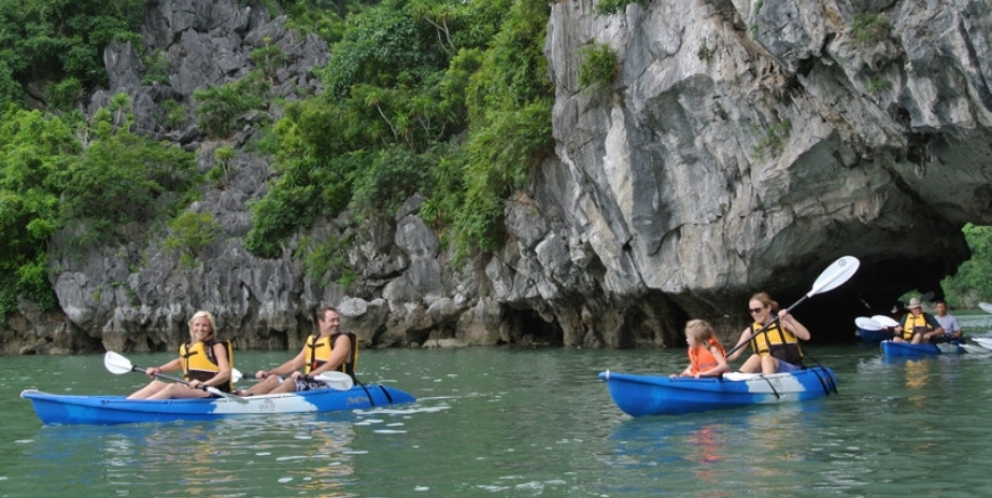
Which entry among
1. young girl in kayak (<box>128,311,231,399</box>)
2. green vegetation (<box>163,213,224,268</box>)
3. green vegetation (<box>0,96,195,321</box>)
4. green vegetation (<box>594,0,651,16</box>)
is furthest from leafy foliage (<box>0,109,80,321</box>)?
young girl in kayak (<box>128,311,231,399</box>)

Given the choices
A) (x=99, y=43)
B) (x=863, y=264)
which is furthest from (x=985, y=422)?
(x=99, y=43)

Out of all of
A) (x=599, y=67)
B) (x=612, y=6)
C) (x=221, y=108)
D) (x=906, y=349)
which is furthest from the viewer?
(x=221, y=108)

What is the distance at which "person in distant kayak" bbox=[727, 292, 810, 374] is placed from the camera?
482 inches

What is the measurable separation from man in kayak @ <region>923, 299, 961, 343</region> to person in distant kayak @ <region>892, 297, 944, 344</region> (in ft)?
0.14

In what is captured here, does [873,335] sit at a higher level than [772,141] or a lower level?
lower

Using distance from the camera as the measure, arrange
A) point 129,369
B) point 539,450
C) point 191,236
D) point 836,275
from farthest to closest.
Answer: point 191,236
point 836,275
point 129,369
point 539,450

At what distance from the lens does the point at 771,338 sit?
12695mm

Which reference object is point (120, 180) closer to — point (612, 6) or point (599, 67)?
point (599, 67)

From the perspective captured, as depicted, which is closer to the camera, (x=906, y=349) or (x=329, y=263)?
(x=906, y=349)

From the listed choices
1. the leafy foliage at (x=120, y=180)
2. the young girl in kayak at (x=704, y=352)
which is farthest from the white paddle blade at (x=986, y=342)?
the leafy foliage at (x=120, y=180)

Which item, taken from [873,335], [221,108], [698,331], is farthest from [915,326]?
[221,108]

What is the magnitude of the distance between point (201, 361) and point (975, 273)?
65014mm

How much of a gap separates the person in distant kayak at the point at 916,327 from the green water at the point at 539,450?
17.4ft

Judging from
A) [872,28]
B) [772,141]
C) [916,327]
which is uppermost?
[872,28]
